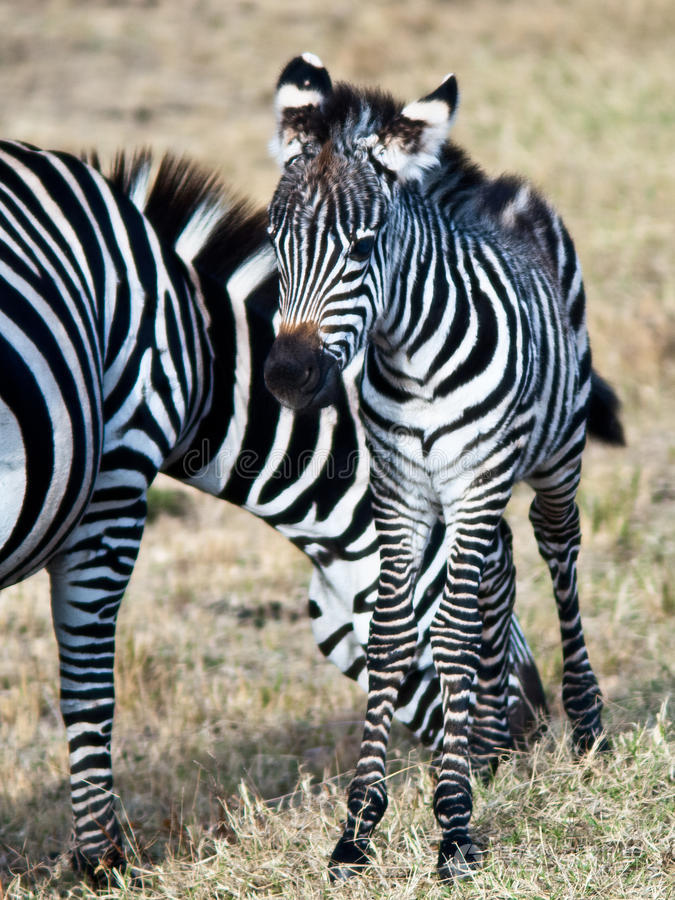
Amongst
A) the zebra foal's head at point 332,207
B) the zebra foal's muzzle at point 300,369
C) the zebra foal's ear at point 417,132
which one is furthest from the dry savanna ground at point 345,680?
the zebra foal's ear at point 417,132

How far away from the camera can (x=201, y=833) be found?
167 inches

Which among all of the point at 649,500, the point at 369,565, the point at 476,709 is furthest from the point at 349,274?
the point at 649,500

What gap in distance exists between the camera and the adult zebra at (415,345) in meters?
3.21

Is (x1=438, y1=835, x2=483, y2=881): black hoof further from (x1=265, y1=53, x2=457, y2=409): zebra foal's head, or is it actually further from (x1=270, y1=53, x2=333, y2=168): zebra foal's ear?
(x1=270, y1=53, x2=333, y2=168): zebra foal's ear

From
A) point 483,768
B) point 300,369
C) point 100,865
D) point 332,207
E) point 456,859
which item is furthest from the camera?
point 483,768

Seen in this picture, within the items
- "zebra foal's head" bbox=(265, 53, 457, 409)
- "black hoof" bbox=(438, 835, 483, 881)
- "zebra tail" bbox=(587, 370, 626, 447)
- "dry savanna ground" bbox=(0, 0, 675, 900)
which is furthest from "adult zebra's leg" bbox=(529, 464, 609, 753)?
"zebra foal's head" bbox=(265, 53, 457, 409)

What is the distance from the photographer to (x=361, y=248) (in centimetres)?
322

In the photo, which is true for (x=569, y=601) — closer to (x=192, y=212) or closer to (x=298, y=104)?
(x=192, y=212)

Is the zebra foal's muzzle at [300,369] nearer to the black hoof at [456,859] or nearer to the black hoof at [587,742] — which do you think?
the black hoof at [456,859]

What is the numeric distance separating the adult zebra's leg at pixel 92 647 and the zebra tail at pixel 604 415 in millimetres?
2227

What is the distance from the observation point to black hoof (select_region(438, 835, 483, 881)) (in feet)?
11.6

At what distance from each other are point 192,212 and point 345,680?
2.98m

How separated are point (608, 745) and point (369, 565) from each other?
1304 mm

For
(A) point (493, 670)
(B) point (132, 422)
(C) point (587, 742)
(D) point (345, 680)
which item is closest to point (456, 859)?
(A) point (493, 670)
